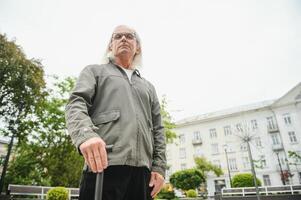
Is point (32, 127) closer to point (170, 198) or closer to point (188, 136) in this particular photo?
point (170, 198)

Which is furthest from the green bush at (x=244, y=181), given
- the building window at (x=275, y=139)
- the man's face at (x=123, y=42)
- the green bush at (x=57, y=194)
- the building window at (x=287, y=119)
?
the man's face at (x=123, y=42)

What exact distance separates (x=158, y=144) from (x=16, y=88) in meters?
12.6

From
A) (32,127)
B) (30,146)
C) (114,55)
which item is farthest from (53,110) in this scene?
(114,55)

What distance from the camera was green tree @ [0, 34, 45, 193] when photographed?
11.8 m

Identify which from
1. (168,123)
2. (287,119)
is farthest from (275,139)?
(168,123)

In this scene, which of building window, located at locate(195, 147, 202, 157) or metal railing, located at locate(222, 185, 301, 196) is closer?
metal railing, located at locate(222, 185, 301, 196)

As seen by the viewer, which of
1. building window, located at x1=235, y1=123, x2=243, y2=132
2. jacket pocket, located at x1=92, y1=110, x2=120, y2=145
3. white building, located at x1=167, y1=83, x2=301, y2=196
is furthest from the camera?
building window, located at x1=235, y1=123, x2=243, y2=132

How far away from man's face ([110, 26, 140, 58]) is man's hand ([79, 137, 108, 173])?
3.71 feet

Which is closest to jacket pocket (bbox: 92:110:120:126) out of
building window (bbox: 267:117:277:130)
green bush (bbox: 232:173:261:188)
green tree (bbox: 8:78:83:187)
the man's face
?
the man's face

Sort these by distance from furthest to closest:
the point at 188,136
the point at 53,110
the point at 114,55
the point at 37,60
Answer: the point at 188,136, the point at 53,110, the point at 37,60, the point at 114,55

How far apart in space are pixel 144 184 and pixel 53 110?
15.7m

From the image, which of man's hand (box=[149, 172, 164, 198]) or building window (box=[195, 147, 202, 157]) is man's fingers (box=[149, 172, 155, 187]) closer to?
man's hand (box=[149, 172, 164, 198])

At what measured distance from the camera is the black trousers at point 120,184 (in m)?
1.35

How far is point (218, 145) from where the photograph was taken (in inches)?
1453
